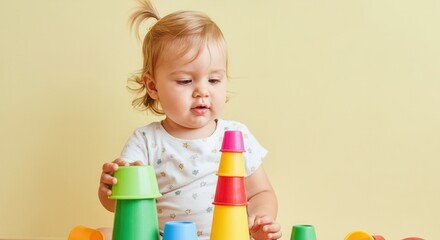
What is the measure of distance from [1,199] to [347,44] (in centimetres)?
90

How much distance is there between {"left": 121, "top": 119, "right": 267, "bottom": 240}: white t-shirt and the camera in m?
1.04

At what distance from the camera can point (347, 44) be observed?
4.32 feet

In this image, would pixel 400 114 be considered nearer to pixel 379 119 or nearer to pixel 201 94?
pixel 379 119

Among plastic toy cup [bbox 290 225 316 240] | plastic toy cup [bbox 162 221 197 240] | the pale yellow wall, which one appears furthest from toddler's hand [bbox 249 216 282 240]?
the pale yellow wall

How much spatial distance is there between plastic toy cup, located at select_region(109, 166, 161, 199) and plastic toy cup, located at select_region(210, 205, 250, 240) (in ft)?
0.30

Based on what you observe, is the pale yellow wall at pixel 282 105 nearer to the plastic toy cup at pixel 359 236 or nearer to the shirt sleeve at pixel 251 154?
the shirt sleeve at pixel 251 154

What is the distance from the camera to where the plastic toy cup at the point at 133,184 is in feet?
2.43

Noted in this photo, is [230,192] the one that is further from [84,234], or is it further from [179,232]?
[84,234]

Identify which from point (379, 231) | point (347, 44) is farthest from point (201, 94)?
point (379, 231)

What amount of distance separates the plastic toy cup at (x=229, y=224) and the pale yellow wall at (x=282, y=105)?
→ 0.59 meters

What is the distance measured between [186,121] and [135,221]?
0.34 meters

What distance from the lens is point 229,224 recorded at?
2.44 ft

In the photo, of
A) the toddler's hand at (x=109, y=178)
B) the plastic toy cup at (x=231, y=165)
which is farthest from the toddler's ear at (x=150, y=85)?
the plastic toy cup at (x=231, y=165)

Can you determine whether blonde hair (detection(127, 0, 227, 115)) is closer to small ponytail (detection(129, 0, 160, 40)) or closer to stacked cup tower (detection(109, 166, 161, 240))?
small ponytail (detection(129, 0, 160, 40))
